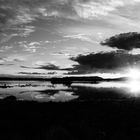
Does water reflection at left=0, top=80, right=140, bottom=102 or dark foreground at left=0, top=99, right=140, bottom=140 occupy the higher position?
dark foreground at left=0, top=99, right=140, bottom=140

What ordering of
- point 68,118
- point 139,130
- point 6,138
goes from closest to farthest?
point 6,138
point 139,130
point 68,118

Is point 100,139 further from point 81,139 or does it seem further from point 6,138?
point 6,138

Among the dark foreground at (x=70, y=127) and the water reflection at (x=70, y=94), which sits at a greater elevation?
the dark foreground at (x=70, y=127)

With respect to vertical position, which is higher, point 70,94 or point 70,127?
point 70,127

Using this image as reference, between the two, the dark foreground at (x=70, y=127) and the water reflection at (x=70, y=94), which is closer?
the dark foreground at (x=70, y=127)

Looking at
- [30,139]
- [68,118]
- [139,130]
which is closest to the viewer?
[30,139]

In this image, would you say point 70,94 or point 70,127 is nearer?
point 70,127

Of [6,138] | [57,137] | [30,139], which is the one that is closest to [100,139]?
[57,137]

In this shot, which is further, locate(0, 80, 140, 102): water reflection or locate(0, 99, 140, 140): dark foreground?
locate(0, 80, 140, 102): water reflection

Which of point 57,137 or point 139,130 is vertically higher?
point 57,137

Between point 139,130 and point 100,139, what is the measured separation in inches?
164

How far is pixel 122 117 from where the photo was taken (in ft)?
63.4

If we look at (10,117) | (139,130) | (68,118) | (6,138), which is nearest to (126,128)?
(139,130)

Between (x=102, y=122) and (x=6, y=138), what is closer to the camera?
(x=6, y=138)
